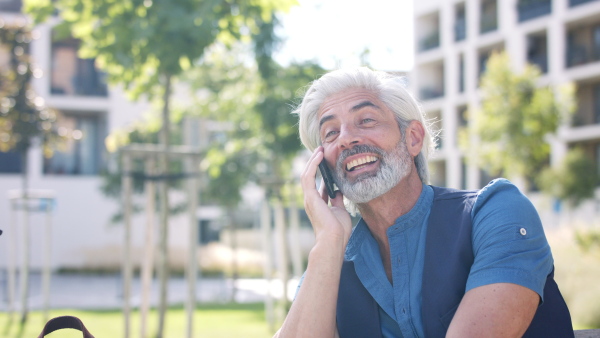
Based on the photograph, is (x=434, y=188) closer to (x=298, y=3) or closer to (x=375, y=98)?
(x=375, y=98)

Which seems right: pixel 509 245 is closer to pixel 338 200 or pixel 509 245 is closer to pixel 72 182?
pixel 338 200

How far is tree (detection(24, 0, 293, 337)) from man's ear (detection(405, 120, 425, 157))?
10.9 feet

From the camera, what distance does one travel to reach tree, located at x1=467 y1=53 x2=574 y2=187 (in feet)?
71.8

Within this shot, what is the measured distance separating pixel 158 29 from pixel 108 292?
14.9 m

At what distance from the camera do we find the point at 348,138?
276cm

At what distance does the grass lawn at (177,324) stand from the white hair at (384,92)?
6.01 metres

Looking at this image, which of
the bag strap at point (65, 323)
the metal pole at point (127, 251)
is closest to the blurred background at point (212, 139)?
the metal pole at point (127, 251)

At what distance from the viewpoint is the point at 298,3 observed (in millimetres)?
6578

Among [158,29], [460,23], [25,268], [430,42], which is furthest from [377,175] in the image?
[430,42]

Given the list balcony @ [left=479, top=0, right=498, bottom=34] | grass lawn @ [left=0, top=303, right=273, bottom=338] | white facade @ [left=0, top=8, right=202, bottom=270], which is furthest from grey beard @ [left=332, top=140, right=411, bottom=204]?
balcony @ [left=479, top=0, right=498, bottom=34]

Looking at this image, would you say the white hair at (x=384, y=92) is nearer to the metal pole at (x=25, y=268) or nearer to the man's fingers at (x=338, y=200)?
the man's fingers at (x=338, y=200)

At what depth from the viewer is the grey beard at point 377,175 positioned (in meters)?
2.66

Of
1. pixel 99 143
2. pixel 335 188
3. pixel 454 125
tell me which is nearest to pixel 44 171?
pixel 99 143

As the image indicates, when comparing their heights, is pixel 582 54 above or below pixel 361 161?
above
